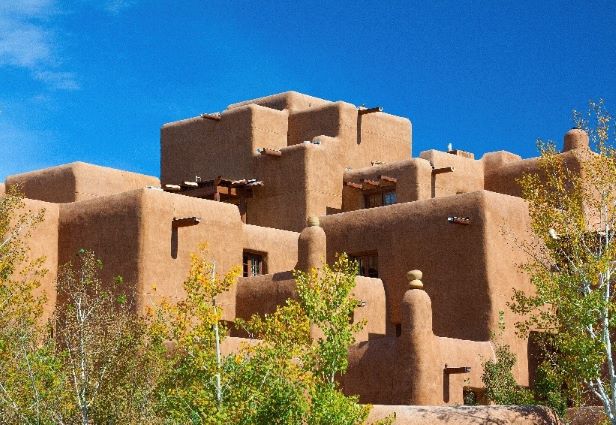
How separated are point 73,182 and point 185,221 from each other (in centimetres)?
760

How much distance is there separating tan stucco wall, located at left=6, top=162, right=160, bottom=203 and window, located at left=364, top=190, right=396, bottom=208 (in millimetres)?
8010

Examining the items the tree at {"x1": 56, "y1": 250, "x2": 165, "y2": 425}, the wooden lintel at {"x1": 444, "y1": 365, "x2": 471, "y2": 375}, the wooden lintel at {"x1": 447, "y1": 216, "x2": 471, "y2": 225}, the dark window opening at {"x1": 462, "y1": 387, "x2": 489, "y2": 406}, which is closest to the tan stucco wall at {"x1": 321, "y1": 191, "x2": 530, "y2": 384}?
the wooden lintel at {"x1": 447, "y1": 216, "x2": 471, "y2": 225}

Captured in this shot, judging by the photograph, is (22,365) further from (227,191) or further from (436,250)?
(227,191)

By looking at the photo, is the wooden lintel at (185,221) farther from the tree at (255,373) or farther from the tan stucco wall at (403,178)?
the tree at (255,373)

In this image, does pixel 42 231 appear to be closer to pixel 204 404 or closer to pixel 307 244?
pixel 307 244

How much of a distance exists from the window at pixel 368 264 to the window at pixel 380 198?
4605mm

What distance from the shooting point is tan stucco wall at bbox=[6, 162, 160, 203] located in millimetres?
37875

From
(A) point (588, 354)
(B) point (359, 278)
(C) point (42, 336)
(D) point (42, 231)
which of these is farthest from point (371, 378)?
(D) point (42, 231)

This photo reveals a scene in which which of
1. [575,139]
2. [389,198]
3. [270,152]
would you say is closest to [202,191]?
[270,152]

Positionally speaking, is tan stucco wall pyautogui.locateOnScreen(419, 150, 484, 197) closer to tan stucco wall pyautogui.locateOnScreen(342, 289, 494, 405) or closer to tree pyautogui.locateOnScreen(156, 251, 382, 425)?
tan stucco wall pyautogui.locateOnScreen(342, 289, 494, 405)

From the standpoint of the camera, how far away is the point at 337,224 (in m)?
35.1

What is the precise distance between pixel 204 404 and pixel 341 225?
634 inches

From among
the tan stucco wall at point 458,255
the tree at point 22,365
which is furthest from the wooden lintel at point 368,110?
the tree at point 22,365

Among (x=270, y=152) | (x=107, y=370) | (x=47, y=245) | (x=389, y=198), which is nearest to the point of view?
(x=107, y=370)
